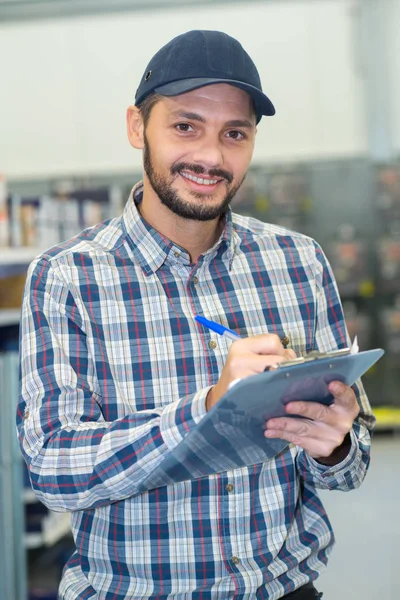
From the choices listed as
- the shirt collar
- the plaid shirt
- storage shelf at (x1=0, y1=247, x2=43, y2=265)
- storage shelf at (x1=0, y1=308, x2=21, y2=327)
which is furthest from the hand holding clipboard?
storage shelf at (x1=0, y1=247, x2=43, y2=265)

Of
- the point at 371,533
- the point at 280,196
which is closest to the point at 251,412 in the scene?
the point at 371,533

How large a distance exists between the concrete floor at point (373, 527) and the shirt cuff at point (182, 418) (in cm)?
96

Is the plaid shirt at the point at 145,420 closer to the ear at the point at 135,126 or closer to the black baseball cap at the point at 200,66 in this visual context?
the ear at the point at 135,126

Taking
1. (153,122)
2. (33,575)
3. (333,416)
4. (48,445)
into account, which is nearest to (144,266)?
(153,122)

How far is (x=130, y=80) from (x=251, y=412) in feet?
19.9

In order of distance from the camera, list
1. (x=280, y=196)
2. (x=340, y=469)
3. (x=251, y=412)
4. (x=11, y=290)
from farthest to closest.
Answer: (x=280, y=196) → (x=11, y=290) → (x=340, y=469) → (x=251, y=412)

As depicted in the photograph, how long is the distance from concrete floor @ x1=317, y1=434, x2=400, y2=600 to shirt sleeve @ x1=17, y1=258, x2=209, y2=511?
914mm

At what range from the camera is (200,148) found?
4.93ft

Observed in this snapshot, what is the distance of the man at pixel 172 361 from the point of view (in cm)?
141

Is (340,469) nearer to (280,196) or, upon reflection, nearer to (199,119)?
(199,119)

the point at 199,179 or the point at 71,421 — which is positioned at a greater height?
the point at 199,179

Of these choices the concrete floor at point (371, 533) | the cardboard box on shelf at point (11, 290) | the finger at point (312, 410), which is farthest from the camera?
the cardboard box on shelf at point (11, 290)

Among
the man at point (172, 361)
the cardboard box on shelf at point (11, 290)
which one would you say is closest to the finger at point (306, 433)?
the man at point (172, 361)

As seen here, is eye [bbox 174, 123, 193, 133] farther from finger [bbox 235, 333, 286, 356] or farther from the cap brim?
finger [bbox 235, 333, 286, 356]
